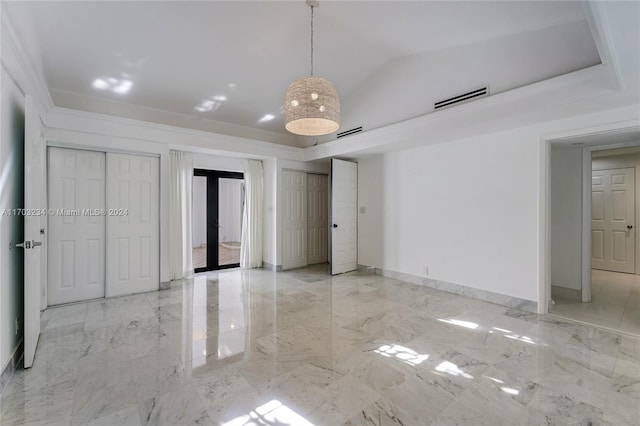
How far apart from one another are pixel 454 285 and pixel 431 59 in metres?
3.46

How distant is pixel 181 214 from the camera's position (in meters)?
5.45

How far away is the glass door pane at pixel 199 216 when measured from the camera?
19.7 feet

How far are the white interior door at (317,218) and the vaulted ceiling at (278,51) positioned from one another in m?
2.35

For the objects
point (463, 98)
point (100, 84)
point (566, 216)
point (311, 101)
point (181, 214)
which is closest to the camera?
point (311, 101)

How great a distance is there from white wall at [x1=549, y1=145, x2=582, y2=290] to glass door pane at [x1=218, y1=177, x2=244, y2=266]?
5809mm

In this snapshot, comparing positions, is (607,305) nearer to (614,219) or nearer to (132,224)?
(614,219)

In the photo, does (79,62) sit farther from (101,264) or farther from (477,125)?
(477,125)

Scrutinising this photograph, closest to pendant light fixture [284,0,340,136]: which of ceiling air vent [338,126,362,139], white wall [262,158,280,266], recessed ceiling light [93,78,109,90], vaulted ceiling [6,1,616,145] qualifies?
vaulted ceiling [6,1,616,145]

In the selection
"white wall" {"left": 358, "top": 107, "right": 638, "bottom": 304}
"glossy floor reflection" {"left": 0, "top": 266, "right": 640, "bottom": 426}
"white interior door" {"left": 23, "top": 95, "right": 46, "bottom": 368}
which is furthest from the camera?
"white wall" {"left": 358, "top": 107, "right": 638, "bottom": 304}

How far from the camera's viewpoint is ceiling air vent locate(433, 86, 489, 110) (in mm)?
3600

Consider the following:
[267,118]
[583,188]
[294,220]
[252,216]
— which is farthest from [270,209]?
[583,188]

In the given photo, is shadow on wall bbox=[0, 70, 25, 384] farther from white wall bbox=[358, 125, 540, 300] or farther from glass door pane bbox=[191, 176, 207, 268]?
white wall bbox=[358, 125, 540, 300]

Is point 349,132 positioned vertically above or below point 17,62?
above

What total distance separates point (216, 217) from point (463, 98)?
5056 mm
